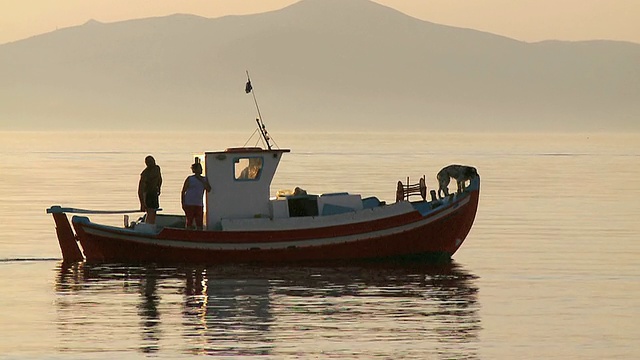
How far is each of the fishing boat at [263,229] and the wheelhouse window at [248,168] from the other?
23mm

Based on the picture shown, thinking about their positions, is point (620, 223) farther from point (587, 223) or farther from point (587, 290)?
point (587, 290)

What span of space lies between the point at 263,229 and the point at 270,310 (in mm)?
7070

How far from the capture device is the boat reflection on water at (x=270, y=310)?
2930cm

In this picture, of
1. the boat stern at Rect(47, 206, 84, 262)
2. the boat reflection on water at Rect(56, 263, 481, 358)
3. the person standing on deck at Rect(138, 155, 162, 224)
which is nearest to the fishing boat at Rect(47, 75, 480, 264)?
the person standing on deck at Rect(138, 155, 162, 224)

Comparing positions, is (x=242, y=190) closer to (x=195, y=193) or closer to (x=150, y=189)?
(x=195, y=193)

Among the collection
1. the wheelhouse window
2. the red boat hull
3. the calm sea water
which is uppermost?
the wheelhouse window

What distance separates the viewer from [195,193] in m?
40.1

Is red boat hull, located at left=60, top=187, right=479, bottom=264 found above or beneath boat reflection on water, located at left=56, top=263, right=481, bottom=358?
above

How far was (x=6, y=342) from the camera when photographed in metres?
29.7

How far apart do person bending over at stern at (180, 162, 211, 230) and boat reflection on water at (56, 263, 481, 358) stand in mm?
1246

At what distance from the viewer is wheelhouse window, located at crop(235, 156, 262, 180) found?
40.6 metres

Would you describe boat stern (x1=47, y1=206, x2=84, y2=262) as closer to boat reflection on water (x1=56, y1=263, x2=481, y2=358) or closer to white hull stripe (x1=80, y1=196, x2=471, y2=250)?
boat reflection on water (x1=56, y1=263, x2=481, y2=358)

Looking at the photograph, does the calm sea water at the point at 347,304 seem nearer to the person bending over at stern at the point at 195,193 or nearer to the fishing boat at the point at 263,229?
the fishing boat at the point at 263,229

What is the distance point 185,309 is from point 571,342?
760 cm
